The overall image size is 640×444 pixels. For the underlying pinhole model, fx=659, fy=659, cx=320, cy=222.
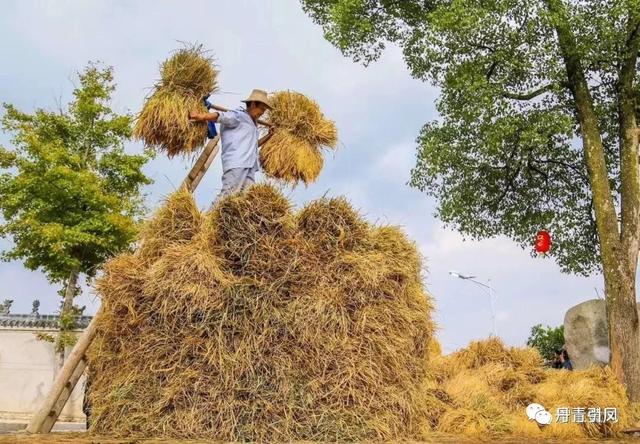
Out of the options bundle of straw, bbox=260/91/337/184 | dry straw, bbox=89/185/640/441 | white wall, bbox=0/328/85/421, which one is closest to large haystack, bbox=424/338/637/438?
dry straw, bbox=89/185/640/441

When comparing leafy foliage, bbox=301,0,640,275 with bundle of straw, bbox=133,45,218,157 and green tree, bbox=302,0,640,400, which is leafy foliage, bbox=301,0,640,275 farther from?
bundle of straw, bbox=133,45,218,157

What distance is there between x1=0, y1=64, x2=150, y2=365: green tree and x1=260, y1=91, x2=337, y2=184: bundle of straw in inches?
562

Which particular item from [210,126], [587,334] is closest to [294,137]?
[210,126]

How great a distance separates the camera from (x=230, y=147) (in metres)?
5.20

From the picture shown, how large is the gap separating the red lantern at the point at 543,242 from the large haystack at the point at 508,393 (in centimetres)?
→ 454

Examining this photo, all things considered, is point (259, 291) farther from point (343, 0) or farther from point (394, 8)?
point (394, 8)

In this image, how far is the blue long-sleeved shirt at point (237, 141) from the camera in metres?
5.17

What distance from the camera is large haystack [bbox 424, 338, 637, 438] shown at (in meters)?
6.12

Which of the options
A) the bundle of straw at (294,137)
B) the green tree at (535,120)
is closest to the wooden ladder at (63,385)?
the bundle of straw at (294,137)

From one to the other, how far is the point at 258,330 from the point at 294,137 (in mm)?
2149

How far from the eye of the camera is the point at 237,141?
17.1ft

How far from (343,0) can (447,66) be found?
2.20 metres

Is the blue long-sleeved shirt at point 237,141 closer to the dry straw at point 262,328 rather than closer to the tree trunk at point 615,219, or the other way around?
the dry straw at point 262,328

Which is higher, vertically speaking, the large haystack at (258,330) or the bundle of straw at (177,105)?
the bundle of straw at (177,105)
